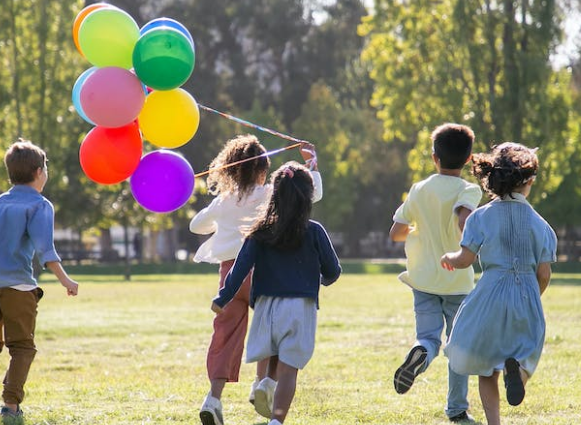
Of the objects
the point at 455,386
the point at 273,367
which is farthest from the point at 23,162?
the point at 455,386

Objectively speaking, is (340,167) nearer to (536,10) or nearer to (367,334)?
(536,10)

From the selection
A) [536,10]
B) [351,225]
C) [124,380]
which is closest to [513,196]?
[124,380]

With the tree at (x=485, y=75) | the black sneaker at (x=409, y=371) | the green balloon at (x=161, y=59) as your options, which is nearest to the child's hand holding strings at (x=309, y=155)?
the green balloon at (x=161, y=59)

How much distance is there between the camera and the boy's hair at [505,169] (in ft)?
19.3

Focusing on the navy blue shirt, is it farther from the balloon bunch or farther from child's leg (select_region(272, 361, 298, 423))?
the balloon bunch

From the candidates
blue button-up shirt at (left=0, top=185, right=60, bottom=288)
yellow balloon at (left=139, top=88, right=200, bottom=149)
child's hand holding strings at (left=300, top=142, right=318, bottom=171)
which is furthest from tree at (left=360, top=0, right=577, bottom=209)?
blue button-up shirt at (left=0, top=185, right=60, bottom=288)

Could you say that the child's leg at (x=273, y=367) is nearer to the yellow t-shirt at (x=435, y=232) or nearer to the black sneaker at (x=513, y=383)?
the yellow t-shirt at (x=435, y=232)

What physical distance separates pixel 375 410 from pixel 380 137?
1706 inches

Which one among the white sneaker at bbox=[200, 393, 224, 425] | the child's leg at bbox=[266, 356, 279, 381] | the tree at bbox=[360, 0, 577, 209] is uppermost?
the tree at bbox=[360, 0, 577, 209]

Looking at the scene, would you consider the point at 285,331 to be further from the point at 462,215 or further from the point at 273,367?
the point at 462,215

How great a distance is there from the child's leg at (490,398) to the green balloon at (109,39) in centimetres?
351

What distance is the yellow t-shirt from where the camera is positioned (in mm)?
6879

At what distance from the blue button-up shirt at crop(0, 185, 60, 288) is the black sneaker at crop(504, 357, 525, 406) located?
296 centimetres

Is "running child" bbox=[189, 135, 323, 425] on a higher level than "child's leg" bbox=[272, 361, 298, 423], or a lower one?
higher
